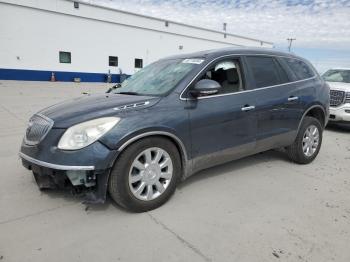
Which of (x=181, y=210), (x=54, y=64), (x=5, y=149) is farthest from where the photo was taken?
(x=54, y=64)

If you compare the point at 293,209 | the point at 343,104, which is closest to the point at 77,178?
the point at 293,209

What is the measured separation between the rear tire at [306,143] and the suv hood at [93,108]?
8.81 ft

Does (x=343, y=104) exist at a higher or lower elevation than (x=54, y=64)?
lower

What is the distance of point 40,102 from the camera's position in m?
11.7

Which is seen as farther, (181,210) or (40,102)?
(40,102)

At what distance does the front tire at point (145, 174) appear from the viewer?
319 cm

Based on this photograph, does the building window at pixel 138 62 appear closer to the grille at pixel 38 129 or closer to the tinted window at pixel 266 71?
the tinted window at pixel 266 71

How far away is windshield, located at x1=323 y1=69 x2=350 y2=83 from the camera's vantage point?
30.8ft

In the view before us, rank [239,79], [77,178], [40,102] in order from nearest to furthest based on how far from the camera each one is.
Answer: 1. [77,178]
2. [239,79]
3. [40,102]

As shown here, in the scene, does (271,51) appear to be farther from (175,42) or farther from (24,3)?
(175,42)

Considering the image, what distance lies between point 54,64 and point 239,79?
72.1ft

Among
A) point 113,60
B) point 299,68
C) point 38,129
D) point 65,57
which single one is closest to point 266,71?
point 299,68

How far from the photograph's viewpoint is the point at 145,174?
336 centimetres

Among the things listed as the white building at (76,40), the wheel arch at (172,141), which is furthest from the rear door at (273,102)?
the white building at (76,40)
